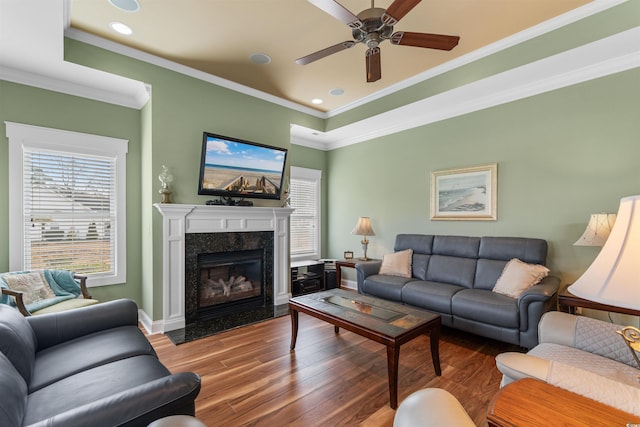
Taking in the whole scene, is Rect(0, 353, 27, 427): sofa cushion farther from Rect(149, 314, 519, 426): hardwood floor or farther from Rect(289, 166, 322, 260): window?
Rect(289, 166, 322, 260): window

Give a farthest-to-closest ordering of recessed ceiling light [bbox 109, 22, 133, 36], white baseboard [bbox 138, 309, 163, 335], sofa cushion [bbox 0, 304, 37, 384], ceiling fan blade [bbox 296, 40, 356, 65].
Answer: white baseboard [bbox 138, 309, 163, 335]
recessed ceiling light [bbox 109, 22, 133, 36]
ceiling fan blade [bbox 296, 40, 356, 65]
sofa cushion [bbox 0, 304, 37, 384]

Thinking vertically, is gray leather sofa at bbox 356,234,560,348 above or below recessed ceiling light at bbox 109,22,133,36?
below

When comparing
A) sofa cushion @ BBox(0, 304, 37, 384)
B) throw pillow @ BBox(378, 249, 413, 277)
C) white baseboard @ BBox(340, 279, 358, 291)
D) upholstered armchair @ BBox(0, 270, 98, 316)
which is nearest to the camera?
sofa cushion @ BBox(0, 304, 37, 384)


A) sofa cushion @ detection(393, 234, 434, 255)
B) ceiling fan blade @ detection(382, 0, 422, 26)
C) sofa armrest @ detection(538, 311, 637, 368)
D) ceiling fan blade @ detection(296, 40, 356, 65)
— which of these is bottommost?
sofa armrest @ detection(538, 311, 637, 368)

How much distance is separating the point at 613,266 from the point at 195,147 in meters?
3.90

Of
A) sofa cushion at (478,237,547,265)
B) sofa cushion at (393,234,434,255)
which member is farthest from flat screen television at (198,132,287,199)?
sofa cushion at (478,237,547,265)

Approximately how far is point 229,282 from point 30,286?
79.3 inches

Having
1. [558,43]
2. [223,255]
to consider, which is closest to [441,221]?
[558,43]

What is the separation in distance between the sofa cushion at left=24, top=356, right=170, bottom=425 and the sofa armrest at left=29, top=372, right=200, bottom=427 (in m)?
0.36

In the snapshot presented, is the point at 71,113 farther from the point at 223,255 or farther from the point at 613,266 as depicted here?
the point at 613,266

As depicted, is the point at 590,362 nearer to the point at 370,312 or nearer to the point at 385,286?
the point at 370,312

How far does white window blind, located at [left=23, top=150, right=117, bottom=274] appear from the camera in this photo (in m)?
3.24

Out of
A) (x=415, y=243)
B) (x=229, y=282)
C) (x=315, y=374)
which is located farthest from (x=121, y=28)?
(x=415, y=243)

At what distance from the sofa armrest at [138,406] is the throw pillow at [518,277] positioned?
10.2ft
